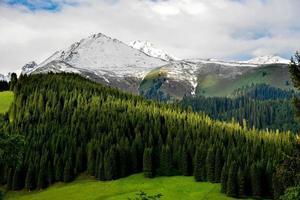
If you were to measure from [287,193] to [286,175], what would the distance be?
1256 mm

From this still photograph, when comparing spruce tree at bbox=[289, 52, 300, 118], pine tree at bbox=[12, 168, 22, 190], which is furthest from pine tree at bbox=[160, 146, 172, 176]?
spruce tree at bbox=[289, 52, 300, 118]

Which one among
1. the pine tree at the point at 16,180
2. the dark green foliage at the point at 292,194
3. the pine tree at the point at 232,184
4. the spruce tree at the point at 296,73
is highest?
the spruce tree at the point at 296,73

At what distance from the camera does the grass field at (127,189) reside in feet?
472

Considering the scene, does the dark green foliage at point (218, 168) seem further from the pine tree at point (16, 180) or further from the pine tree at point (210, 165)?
the pine tree at point (16, 180)

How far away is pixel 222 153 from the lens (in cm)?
16825

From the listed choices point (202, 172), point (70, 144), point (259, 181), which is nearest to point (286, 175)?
point (259, 181)

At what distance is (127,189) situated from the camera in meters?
158

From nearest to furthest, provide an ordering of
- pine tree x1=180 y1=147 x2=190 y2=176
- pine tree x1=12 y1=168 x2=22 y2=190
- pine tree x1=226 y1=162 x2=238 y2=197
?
pine tree x1=226 y1=162 x2=238 y2=197
pine tree x1=180 y1=147 x2=190 y2=176
pine tree x1=12 y1=168 x2=22 y2=190

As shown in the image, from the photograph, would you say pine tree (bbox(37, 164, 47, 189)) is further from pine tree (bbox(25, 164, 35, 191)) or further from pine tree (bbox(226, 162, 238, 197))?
pine tree (bbox(226, 162, 238, 197))

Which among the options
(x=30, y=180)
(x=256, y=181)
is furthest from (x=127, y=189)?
(x=30, y=180)

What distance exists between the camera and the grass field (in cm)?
14375

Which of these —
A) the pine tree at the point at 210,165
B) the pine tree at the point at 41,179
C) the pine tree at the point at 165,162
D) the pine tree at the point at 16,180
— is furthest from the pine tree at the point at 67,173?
the pine tree at the point at 210,165

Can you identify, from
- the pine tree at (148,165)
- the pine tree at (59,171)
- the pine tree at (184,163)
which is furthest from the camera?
the pine tree at (59,171)

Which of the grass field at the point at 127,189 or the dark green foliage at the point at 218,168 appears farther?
the dark green foliage at the point at 218,168
